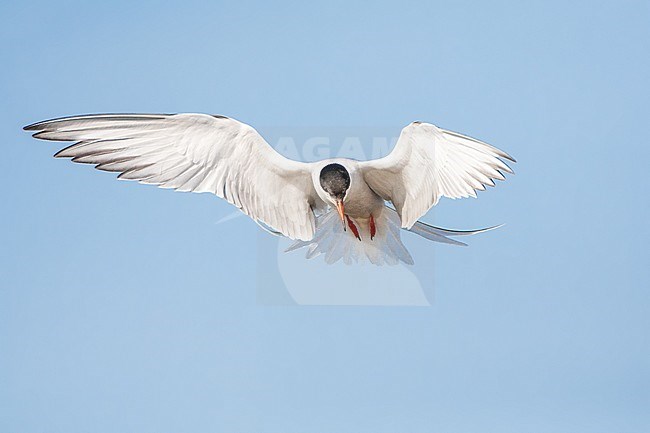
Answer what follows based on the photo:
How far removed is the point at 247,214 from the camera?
276 inches

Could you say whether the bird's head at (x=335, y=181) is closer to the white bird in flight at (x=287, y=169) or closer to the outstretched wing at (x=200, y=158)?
the white bird in flight at (x=287, y=169)

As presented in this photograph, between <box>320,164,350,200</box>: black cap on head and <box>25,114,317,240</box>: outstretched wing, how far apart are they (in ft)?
0.79

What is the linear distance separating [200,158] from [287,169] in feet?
1.99

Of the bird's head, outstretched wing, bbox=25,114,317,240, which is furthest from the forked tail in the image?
the bird's head

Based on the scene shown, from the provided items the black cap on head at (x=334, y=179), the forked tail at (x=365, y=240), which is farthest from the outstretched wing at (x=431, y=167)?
the forked tail at (x=365, y=240)

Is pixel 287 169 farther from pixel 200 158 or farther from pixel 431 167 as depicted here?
pixel 431 167

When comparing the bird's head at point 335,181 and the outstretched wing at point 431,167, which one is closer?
the outstretched wing at point 431,167

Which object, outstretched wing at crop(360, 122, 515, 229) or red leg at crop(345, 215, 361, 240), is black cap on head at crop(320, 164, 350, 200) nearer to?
outstretched wing at crop(360, 122, 515, 229)

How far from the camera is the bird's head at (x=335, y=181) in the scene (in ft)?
21.9

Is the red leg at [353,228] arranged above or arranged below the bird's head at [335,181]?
below

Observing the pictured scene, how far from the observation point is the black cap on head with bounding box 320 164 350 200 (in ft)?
21.9

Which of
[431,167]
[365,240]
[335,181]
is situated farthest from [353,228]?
[431,167]

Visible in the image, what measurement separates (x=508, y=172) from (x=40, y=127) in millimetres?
2927

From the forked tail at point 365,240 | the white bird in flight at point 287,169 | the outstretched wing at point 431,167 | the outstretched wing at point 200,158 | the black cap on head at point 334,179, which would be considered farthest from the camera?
the forked tail at point 365,240
